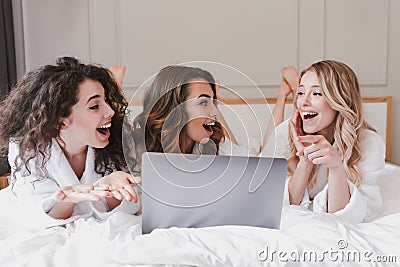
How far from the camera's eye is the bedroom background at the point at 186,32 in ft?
8.49

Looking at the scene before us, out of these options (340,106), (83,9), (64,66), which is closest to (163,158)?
(64,66)

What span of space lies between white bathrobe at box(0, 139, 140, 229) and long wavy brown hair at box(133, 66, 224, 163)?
232mm

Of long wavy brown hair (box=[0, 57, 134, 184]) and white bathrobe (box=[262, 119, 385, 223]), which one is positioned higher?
long wavy brown hair (box=[0, 57, 134, 184])

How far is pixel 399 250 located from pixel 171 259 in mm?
474

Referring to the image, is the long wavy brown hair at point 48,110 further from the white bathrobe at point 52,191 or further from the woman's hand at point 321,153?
the woman's hand at point 321,153

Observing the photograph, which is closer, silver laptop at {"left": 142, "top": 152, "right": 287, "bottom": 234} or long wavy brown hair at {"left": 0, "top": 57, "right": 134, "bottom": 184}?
silver laptop at {"left": 142, "top": 152, "right": 287, "bottom": 234}

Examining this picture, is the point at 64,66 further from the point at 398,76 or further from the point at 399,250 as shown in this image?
the point at 398,76

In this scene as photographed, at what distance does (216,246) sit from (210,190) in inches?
7.0

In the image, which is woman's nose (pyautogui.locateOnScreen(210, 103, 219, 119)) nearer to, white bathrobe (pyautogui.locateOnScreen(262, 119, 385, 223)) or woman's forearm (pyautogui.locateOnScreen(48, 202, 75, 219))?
white bathrobe (pyautogui.locateOnScreen(262, 119, 385, 223))

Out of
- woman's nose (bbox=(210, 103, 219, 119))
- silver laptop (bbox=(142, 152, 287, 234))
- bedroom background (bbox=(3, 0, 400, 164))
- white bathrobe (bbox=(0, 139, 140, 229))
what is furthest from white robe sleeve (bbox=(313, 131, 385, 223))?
bedroom background (bbox=(3, 0, 400, 164))

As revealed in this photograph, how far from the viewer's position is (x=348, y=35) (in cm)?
267

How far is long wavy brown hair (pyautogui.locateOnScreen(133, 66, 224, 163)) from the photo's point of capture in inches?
48.6

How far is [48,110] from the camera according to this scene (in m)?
1.40

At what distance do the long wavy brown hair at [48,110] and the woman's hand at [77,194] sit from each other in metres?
0.16
